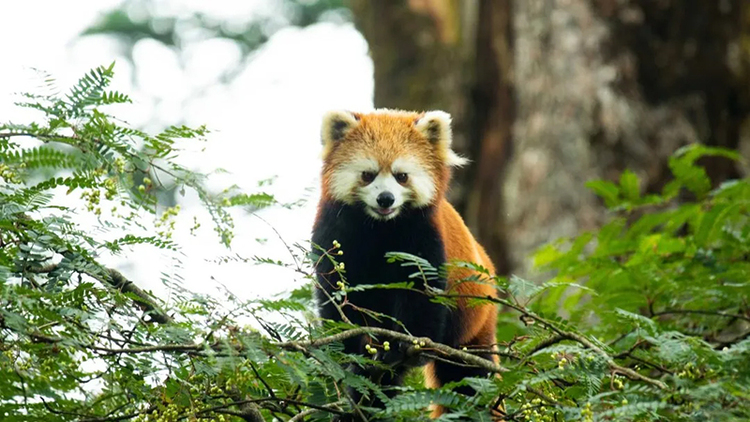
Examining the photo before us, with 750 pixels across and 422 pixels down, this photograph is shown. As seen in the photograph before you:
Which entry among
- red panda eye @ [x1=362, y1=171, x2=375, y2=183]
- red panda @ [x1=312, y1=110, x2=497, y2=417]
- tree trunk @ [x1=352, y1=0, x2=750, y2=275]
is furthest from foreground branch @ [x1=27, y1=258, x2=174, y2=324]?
tree trunk @ [x1=352, y1=0, x2=750, y2=275]

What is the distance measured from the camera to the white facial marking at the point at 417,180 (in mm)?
5016

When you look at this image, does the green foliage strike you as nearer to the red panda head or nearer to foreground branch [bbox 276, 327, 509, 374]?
foreground branch [bbox 276, 327, 509, 374]

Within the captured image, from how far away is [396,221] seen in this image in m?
5.11

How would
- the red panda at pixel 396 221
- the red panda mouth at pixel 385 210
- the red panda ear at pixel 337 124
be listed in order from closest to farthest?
the red panda at pixel 396 221, the red panda mouth at pixel 385 210, the red panda ear at pixel 337 124

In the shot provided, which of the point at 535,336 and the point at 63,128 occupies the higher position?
the point at 63,128

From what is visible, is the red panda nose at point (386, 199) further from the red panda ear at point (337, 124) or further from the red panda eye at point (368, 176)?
the red panda ear at point (337, 124)

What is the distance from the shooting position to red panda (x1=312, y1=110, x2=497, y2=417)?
4844mm

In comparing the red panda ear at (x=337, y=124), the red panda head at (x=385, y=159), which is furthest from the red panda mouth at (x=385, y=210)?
the red panda ear at (x=337, y=124)

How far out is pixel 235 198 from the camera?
3934 mm

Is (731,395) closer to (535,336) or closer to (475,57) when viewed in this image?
(535,336)

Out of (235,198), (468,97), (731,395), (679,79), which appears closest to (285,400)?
(235,198)

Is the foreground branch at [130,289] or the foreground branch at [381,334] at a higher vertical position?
the foreground branch at [130,289]

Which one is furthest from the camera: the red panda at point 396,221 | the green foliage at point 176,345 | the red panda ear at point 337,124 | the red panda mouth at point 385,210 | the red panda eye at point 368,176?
the red panda ear at point 337,124

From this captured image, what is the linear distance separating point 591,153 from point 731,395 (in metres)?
6.88
